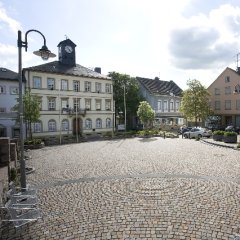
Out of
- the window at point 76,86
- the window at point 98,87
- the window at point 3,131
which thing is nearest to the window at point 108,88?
the window at point 98,87

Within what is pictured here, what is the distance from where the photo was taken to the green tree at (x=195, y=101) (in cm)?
4916

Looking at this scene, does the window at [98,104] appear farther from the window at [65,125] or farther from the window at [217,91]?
the window at [217,91]

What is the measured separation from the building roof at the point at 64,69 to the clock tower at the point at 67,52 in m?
0.83

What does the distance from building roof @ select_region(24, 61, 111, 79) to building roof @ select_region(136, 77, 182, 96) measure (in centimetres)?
1453

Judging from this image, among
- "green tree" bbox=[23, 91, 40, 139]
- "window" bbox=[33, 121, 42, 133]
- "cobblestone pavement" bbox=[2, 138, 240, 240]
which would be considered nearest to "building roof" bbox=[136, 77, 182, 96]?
"window" bbox=[33, 121, 42, 133]

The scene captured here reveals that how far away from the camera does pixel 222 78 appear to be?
5738 centimetres

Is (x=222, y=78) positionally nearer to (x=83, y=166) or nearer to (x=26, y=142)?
(x=26, y=142)

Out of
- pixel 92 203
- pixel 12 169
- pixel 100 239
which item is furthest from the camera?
pixel 12 169

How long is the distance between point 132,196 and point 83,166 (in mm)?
7214

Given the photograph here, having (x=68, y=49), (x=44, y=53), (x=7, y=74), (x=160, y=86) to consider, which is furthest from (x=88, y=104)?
(x=44, y=53)

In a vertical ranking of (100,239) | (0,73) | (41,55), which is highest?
(0,73)

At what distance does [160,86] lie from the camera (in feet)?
205

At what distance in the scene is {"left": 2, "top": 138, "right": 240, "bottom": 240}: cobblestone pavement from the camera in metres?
7.25

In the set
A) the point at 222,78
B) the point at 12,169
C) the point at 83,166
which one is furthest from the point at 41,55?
the point at 222,78
